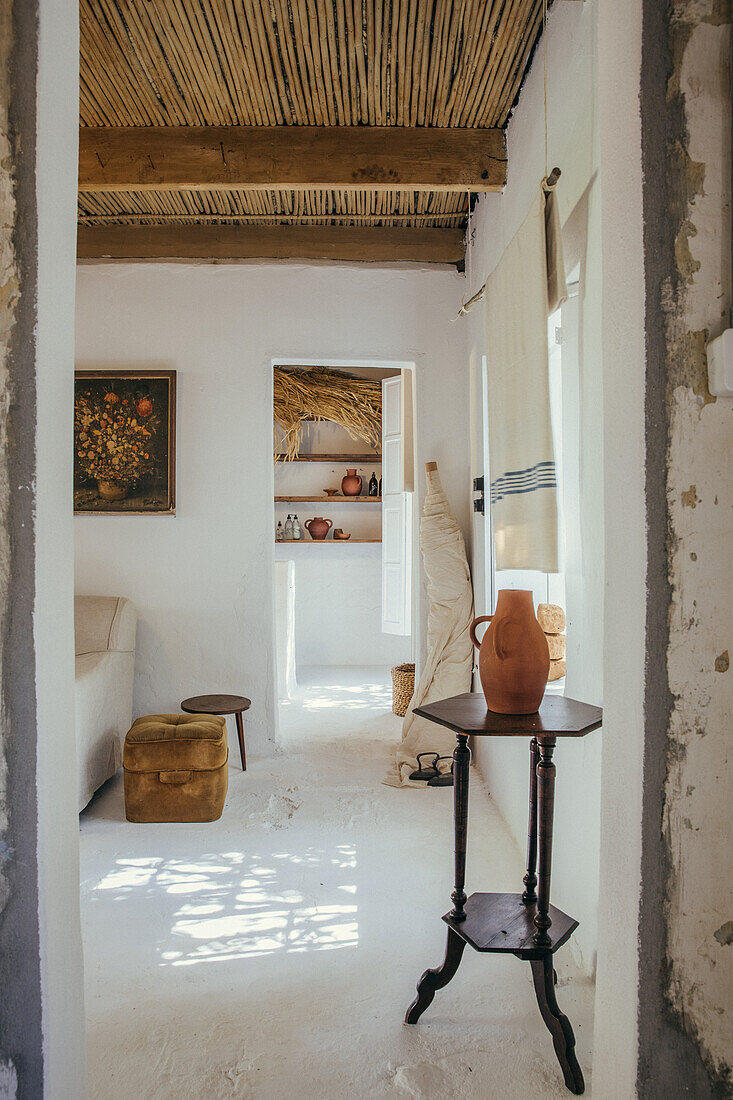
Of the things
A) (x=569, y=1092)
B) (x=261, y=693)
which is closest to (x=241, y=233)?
(x=261, y=693)

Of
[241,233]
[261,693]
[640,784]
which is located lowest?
[261,693]

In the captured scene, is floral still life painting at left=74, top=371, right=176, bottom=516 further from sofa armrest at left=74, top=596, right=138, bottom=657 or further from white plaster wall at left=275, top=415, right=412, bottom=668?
white plaster wall at left=275, top=415, right=412, bottom=668

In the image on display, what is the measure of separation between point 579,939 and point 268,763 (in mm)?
1960

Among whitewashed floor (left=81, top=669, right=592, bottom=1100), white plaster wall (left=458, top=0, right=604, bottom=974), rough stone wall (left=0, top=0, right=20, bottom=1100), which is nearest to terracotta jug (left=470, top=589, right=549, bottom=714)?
white plaster wall (left=458, top=0, right=604, bottom=974)

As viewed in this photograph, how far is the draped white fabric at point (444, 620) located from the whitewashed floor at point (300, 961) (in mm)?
428

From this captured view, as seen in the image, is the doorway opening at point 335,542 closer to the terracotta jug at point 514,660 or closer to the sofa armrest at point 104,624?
the sofa armrest at point 104,624

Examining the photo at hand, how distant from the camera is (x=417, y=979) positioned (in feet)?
5.90

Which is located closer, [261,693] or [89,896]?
[89,896]

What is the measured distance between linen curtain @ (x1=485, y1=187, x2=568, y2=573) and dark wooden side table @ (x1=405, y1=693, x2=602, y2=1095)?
0.44 metres

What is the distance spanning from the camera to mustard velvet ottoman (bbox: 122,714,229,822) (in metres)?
2.79

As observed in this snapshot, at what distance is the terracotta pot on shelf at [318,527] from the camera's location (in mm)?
6054

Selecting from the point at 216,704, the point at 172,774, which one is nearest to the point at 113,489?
the point at 216,704

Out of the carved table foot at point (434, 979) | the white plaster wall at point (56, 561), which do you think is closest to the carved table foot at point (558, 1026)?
the carved table foot at point (434, 979)

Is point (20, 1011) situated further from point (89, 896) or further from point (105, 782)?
point (105, 782)
